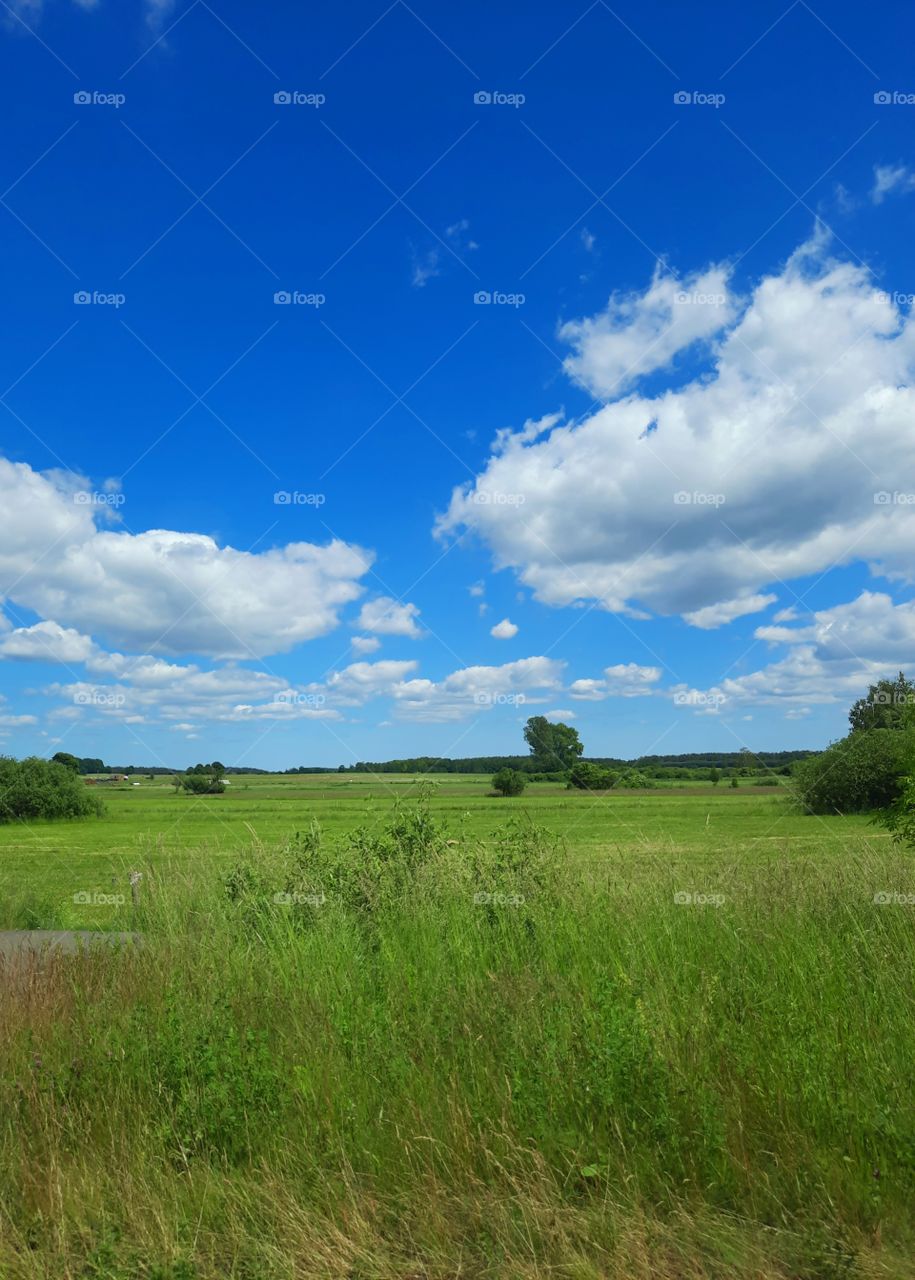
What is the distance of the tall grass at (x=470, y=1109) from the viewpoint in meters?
3.99

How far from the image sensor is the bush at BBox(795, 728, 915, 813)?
57781 mm

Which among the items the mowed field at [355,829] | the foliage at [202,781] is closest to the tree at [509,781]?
the mowed field at [355,829]

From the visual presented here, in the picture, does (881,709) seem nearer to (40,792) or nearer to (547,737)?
(547,737)

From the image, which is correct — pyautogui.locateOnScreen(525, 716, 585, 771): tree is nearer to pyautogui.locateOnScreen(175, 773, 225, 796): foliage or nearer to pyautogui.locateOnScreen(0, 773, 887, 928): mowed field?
pyautogui.locateOnScreen(0, 773, 887, 928): mowed field

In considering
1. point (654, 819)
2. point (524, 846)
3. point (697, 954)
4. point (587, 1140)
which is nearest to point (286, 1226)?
point (587, 1140)

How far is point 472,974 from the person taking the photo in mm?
7156

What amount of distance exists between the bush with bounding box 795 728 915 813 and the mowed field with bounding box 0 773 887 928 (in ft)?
6.96

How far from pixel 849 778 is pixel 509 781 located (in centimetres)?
3195

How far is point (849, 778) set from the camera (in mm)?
62438

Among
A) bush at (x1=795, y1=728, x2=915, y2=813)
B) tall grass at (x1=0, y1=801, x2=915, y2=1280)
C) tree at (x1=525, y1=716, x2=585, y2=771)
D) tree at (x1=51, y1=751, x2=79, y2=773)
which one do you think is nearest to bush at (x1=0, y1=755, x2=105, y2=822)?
tree at (x1=51, y1=751, x2=79, y2=773)

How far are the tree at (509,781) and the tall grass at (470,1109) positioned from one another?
76.4 m

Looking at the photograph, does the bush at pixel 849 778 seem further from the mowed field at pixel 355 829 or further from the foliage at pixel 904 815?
the foliage at pixel 904 815

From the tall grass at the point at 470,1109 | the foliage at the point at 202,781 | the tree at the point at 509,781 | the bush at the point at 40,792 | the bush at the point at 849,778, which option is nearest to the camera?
the tall grass at the point at 470,1109

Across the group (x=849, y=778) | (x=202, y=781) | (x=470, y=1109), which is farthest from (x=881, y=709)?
(x=470, y=1109)
